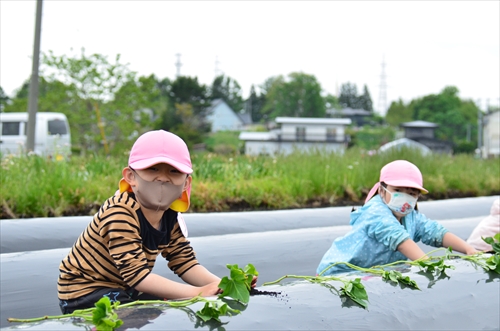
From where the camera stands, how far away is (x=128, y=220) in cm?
212

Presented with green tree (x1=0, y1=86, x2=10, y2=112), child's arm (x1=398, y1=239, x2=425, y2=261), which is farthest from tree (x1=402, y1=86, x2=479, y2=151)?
child's arm (x1=398, y1=239, x2=425, y2=261)

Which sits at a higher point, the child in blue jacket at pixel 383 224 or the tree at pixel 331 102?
the tree at pixel 331 102

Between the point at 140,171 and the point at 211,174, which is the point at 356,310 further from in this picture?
the point at 211,174

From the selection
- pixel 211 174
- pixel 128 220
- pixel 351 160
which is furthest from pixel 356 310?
pixel 351 160

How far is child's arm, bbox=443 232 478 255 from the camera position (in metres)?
3.42

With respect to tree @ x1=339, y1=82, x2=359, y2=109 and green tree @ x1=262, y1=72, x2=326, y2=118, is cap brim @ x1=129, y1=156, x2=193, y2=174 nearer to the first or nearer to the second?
green tree @ x1=262, y1=72, x2=326, y2=118

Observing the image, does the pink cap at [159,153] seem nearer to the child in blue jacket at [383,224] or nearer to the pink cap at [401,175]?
the child in blue jacket at [383,224]

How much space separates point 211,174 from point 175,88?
4287cm

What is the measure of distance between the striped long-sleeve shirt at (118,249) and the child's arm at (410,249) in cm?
121

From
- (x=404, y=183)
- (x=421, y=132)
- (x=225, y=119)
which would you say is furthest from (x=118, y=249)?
(x=225, y=119)

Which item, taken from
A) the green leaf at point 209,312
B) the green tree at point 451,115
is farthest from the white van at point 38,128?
the green tree at point 451,115

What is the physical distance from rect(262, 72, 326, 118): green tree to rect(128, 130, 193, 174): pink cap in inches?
3014

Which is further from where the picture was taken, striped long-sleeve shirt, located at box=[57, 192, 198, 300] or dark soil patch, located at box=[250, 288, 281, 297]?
striped long-sleeve shirt, located at box=[57, 192, 198, 300]

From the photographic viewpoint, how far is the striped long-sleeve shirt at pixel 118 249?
2096mm
